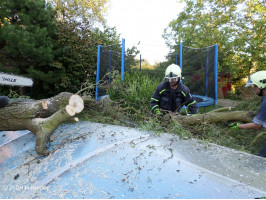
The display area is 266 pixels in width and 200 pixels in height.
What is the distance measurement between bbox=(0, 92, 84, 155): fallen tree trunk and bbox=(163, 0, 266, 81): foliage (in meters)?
8.12

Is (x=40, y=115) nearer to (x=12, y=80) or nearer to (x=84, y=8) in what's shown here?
(x=12, y=80)

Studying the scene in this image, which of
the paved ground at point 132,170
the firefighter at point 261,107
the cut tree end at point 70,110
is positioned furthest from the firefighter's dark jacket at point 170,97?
the cut tree end at point 70,110

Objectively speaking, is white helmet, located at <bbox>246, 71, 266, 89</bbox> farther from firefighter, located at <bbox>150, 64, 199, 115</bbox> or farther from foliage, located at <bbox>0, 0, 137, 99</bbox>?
foliage, located at <bbox>0, 0, 137, 99</bbox>

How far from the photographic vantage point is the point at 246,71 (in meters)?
11.3

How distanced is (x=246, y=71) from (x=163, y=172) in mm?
11738

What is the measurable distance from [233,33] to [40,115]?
11332 millimetres

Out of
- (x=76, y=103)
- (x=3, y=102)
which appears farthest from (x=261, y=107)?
(x=3, y=102)

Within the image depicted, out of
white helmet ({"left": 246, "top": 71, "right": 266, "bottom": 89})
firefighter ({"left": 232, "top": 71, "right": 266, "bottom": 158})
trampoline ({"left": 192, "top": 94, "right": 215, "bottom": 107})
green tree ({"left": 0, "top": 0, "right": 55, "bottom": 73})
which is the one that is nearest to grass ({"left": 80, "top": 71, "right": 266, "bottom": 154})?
firefighter ({"left": 232, "top": 71, "right": 266, "bottom": 158})

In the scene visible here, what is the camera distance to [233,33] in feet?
35.9

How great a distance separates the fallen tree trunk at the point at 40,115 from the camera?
6.71 ft

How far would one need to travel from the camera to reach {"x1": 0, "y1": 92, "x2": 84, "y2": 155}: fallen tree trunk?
2047mm

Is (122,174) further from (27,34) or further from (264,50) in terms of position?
(264,50)

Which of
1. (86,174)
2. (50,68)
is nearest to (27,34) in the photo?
(50,68)

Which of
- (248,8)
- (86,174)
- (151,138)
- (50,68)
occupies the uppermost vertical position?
(248,8)
